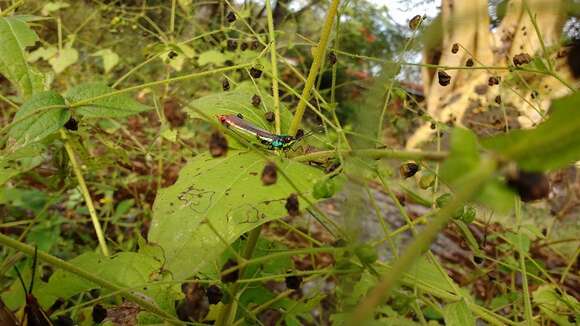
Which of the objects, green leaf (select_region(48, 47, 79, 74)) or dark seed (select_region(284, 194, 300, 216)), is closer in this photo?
dark seed (select_region(284, 194, 300, 216))

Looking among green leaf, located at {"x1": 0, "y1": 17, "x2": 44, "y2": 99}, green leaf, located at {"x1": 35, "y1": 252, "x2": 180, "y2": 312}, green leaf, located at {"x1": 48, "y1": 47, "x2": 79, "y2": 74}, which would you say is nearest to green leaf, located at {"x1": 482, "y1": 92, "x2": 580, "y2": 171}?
green leaf, located at {"x1": 35, "y1": 252, "x2": 180, "y2": 312}

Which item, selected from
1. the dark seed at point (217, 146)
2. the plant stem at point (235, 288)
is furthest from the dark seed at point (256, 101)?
the dark seed at point (217, 146)

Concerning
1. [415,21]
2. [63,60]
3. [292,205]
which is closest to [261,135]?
[292,205]

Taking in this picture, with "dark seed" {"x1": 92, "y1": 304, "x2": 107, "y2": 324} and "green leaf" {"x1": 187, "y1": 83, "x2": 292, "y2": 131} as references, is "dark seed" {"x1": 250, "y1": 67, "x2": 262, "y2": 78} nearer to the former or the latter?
"green leaf" {"x1": 187, "y1": 83, "x2": 292, "y2": 131}

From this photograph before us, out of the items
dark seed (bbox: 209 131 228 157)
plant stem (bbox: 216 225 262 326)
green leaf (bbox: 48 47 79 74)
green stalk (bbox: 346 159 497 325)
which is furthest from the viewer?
green leaf (bbox: 48 47 79 74)

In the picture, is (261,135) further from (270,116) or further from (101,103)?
(101,103)

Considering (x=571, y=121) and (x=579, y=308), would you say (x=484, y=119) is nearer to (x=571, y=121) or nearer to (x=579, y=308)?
(x=579, y=308)
